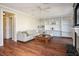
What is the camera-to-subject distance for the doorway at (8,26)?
94.5 inches

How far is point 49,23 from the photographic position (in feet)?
7.19

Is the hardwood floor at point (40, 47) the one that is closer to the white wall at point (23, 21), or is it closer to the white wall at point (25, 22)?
the white wall at point (23, 21)

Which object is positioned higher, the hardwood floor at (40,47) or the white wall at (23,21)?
the white wall at (23,21)

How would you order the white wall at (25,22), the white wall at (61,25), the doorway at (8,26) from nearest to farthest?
the white wall at (61,25)
the white wall at (25,22)
the doorway at (8,26)

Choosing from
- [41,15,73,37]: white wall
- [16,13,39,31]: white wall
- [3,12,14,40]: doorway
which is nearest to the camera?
[41,15,73,37]: white wall

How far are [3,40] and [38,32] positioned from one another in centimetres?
118

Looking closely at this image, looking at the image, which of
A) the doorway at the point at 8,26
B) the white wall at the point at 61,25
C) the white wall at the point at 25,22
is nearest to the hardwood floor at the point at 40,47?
the white wall at the point at 61,25

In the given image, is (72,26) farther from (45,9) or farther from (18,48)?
(18,48)

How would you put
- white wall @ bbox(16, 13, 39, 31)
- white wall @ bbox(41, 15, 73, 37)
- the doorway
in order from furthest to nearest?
the doorway → white wall @ bbox(16, 13, 39, 31) → white wall @ bbox(41, 15, 73, 37)

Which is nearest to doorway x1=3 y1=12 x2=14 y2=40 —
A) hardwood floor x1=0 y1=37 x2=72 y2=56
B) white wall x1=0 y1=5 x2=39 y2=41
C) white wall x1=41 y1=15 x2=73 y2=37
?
white wall x1=0 y1=5 x2=39 y2=41

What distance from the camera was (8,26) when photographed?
2.46m

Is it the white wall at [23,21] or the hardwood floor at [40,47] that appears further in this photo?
the white wall at [23,21]

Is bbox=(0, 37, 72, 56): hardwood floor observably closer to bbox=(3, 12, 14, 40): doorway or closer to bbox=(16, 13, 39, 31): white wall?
bbox=(3, 12, 14, 40): doorway

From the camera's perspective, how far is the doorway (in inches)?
94.5
